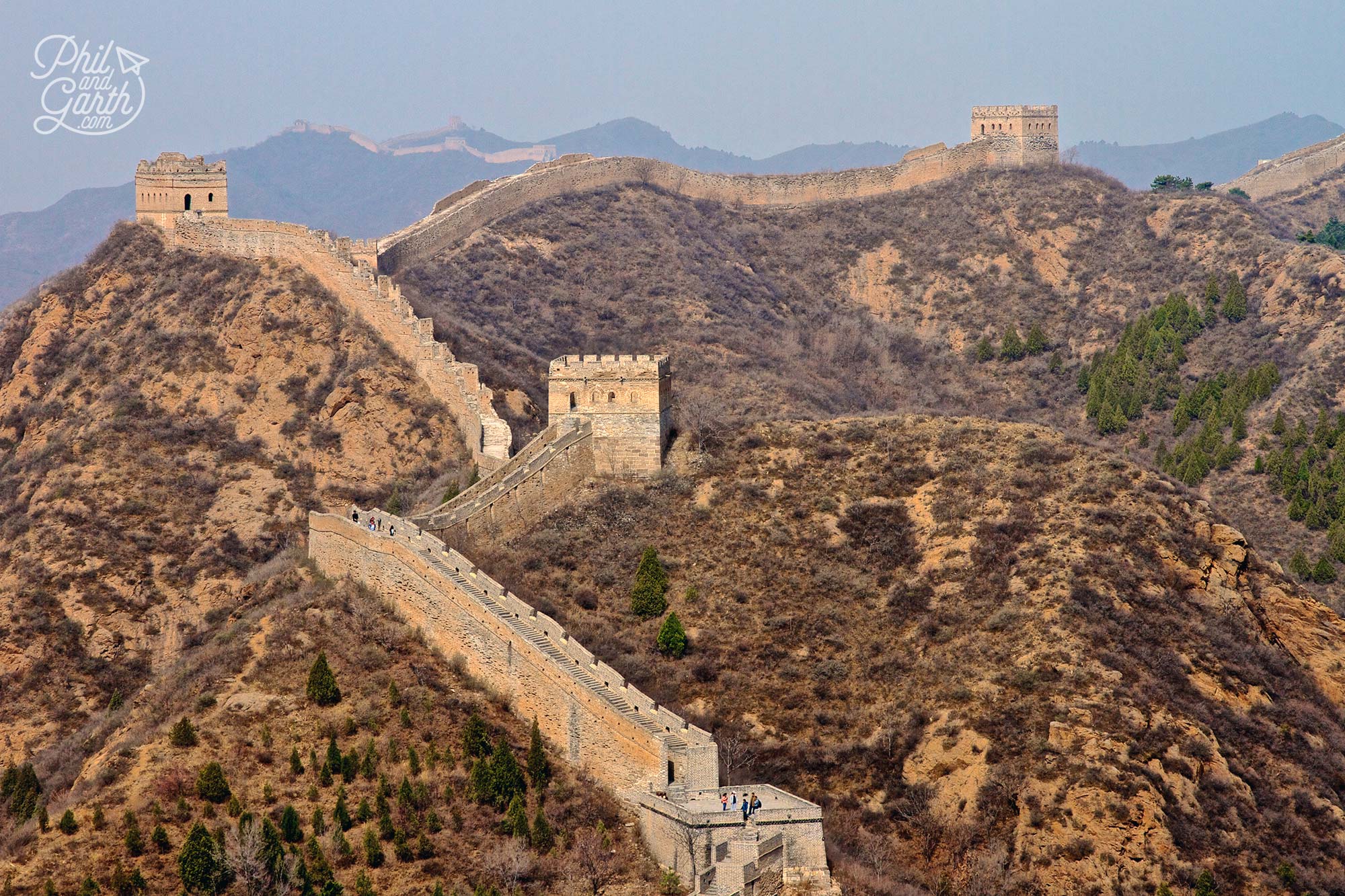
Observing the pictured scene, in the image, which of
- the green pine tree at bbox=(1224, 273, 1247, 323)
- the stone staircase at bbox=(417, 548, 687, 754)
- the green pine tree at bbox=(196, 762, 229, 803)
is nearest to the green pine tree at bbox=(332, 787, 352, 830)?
the green pine tree at bbox=(196, 762, 229, 803)

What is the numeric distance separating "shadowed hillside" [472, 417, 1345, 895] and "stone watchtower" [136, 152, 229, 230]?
27.1 metres

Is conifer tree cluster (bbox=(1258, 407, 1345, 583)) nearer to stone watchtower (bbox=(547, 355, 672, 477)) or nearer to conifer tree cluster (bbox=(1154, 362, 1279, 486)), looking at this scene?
conifer tree cluster (bbox=(1154, 362, 1279, 486))

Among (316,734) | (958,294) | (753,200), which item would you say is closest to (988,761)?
(316,734)

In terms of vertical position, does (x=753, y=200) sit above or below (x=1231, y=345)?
above

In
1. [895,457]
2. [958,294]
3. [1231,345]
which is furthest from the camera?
[958,294]

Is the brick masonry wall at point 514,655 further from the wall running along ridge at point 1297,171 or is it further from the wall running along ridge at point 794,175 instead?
the wall running along ridge at point 1297,171

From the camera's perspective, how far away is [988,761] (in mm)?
39094

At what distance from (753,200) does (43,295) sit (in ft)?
124

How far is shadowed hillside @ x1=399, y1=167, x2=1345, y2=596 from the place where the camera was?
224ft

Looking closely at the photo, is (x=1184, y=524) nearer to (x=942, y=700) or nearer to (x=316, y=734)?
(x=942, y=700)

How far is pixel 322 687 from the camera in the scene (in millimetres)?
36812

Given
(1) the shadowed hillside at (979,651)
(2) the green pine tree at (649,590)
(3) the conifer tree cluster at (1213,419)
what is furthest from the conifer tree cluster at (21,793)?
(3) the conifer tree cluster at (1213,419)

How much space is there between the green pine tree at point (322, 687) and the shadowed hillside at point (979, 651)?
6.30m

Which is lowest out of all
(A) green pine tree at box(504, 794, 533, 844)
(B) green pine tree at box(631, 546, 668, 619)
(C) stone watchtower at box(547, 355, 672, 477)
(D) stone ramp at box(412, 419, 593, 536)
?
(A) green pine tree at box(504, 794, 533, 844)
